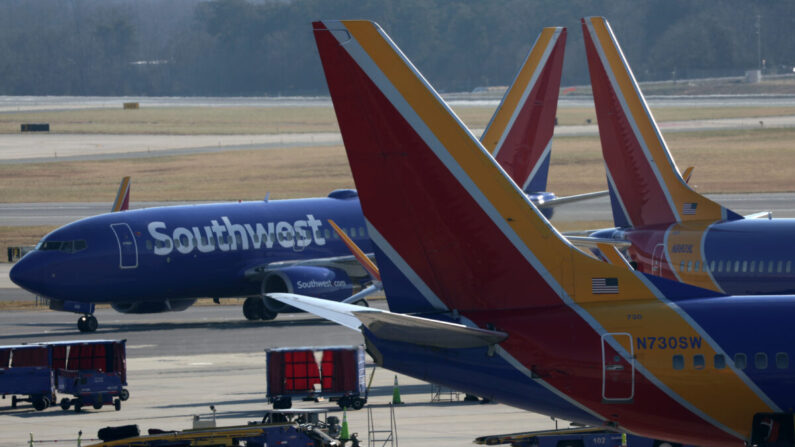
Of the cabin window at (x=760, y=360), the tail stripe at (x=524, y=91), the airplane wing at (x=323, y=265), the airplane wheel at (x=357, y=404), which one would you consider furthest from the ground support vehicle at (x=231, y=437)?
the airplane wing at (x=323, y=265)

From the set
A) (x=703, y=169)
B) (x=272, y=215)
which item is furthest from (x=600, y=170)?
(x=272, y=215)

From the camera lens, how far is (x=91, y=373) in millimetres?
37031

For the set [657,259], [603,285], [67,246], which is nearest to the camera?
[603,285]

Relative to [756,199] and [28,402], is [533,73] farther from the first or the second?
[756,199]

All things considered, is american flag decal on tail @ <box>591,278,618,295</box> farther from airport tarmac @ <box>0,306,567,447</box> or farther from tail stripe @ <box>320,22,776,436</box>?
airport tarmac @ <box>0,306,567,447</box>

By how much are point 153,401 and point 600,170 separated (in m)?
90.1

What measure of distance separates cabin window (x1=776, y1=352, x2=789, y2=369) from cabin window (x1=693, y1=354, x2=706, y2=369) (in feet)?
3.56

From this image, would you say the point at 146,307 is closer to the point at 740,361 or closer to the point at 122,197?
the point at 122,197

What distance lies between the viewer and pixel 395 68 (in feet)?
63.8

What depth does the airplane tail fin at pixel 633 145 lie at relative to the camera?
3816 centimetres

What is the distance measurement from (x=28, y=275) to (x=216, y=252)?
23.5 feet

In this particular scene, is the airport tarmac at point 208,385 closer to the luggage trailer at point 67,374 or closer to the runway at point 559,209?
the luggage trailer at point 67,374

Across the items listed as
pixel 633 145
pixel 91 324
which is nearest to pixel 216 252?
pixel 91 324

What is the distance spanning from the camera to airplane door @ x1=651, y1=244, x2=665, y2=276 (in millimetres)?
36525
